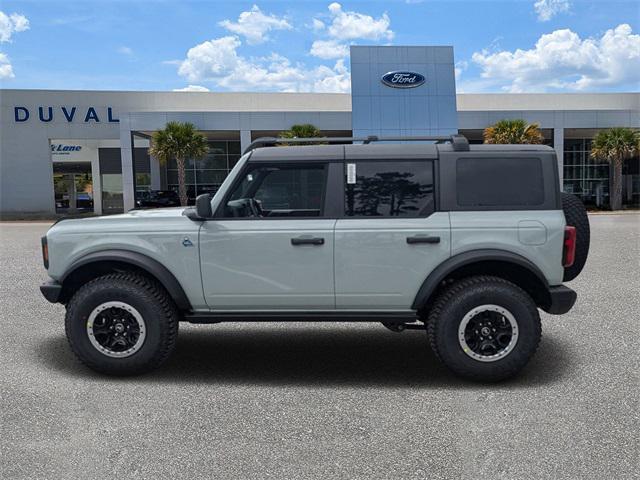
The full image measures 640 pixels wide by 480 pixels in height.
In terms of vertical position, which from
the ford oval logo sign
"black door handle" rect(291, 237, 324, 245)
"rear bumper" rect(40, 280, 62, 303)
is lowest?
"rear bumper" rect(40, 280, 62, 303)

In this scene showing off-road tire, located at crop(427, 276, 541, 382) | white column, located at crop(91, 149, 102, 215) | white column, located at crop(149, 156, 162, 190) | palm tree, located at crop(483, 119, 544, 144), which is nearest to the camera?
off-road tire, located at crop(427, 276, 541, 382)

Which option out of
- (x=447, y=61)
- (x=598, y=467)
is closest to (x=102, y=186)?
(x=447, y=61)

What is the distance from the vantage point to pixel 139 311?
4605 mm

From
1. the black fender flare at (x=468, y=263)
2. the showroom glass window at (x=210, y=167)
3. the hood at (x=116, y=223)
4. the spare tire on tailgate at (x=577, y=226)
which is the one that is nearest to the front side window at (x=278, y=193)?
the hood at (x=116, y=223)

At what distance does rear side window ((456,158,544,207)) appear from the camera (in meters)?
4.55

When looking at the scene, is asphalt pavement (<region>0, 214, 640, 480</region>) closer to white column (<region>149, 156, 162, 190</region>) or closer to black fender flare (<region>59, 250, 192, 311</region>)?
black fender flare (<region>59, 250, 192, 311</region>)

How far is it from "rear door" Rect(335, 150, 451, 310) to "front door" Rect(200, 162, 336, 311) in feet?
0.53

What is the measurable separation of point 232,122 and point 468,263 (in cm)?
3042

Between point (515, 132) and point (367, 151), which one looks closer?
point (367, 151)

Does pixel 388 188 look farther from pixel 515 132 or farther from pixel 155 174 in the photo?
pixel 155 174

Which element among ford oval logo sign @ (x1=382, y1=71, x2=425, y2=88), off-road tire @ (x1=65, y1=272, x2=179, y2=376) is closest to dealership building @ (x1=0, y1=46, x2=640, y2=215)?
ford oval logo sign @ (x1=382, y1=71, x2=425, y2=88)

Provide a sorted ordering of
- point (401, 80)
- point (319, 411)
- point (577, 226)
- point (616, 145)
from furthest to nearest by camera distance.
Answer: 1. point (616, 145)
2. point (401, 80)
3. point (577, 226)
4. point (319, 411)

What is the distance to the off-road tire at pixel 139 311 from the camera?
15.1ft

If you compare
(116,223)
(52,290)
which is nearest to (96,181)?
(52,290)
